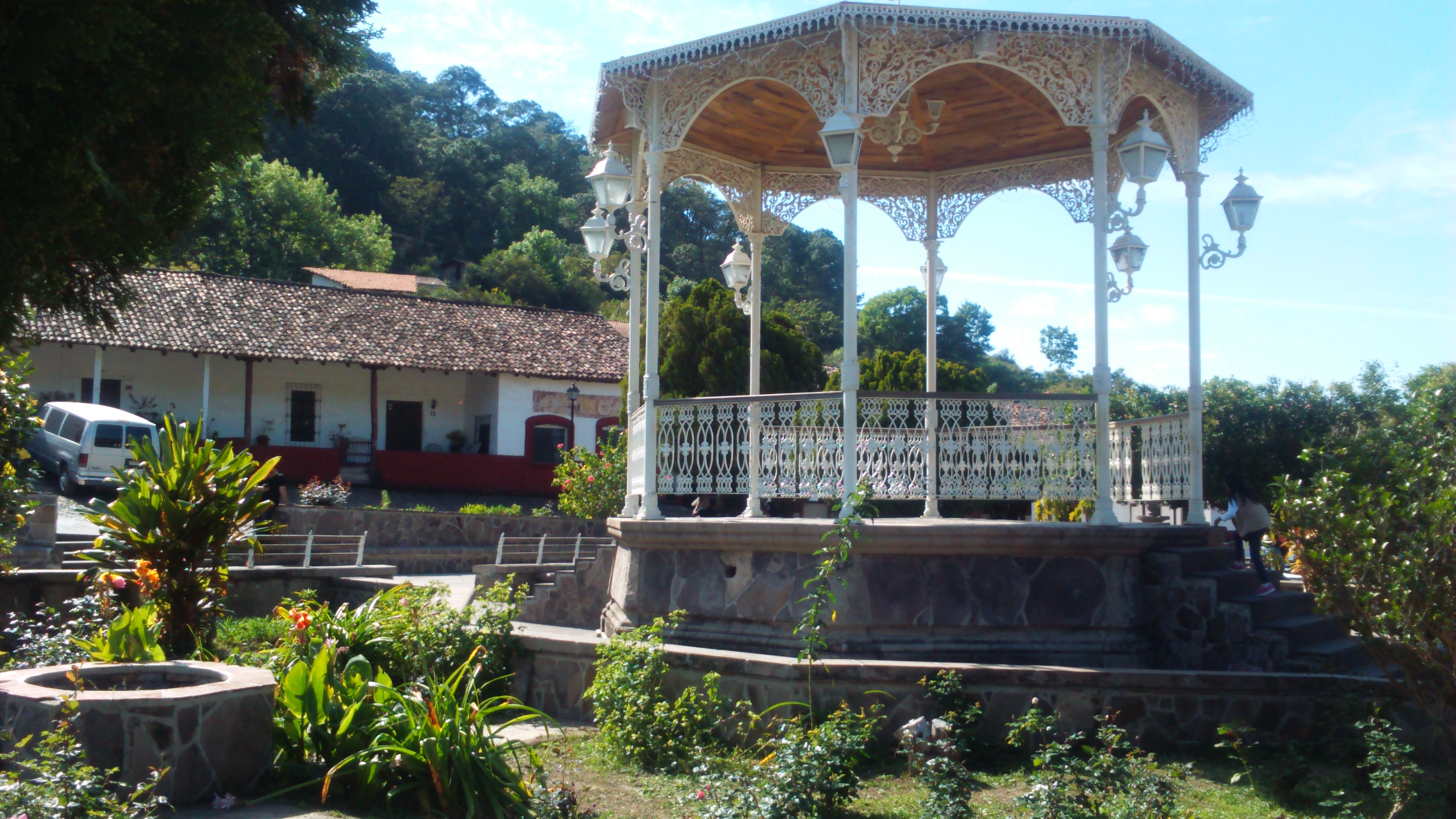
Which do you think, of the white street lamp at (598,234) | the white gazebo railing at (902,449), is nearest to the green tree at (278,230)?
the white street lamp at (598,234)

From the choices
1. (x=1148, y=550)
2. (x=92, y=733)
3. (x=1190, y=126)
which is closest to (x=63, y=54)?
(x=92, y=733)

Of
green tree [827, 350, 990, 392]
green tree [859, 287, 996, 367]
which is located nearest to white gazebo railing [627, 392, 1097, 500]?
green tree [827, 350, 990, 392]

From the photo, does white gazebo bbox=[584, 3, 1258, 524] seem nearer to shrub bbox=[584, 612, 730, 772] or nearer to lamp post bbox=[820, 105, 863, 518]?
lamp post bbox=[820, 105, 863, 518]

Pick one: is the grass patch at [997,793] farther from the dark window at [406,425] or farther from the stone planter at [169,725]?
the dark window at [406,425]

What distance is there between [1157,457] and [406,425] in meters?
26.0

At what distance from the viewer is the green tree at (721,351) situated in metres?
22.0

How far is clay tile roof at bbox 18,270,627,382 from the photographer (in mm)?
26609

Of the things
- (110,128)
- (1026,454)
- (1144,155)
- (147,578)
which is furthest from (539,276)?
(110,128)

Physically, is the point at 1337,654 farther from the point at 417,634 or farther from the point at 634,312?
the point at 417,634

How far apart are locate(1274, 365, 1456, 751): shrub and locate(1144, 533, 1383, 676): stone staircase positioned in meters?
1.75

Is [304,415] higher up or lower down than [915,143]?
lower down

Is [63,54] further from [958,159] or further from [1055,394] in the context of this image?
[958,159]

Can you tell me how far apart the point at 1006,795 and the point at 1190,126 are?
6.34 meters

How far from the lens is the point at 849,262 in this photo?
26.6ft
